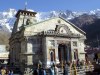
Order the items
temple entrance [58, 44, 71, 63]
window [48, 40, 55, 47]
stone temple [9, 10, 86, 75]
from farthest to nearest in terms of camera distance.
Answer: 1. temple entrance [58, 44, 71, 63]
2. window [48, 40, 55, 47]
3. stone temple [9, 10, 86, 75]

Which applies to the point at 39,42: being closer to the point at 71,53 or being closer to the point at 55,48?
the point at 55,48

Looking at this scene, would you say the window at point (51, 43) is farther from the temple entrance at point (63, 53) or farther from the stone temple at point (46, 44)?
the temple entrance at point (63, 53)

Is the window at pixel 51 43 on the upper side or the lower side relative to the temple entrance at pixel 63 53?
upper

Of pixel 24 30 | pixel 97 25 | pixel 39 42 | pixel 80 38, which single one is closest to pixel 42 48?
pixel 39 42

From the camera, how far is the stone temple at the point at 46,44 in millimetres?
43969

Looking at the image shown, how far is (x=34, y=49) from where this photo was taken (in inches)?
1756

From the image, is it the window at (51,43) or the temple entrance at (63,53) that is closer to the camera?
the window at (51,43)

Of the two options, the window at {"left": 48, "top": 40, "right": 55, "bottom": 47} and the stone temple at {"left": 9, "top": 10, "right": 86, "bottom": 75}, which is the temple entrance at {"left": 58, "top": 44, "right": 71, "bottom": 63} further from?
the window at {"left": 48, "top": 40, "right": 55, "bottom": 47}

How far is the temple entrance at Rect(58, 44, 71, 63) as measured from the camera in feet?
154

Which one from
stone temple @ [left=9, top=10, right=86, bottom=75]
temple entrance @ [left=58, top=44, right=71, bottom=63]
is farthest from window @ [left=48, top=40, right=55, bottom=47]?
temple entrance @ [left=58, top=44, right=71, bottom=63]

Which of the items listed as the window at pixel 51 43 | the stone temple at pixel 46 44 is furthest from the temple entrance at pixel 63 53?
the window at pixel 51 43

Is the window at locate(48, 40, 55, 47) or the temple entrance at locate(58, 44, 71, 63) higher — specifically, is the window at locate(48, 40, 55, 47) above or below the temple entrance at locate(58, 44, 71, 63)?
above

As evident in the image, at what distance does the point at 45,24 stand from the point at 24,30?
4515mm

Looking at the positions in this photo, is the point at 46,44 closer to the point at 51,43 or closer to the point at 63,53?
the point at 51,43
